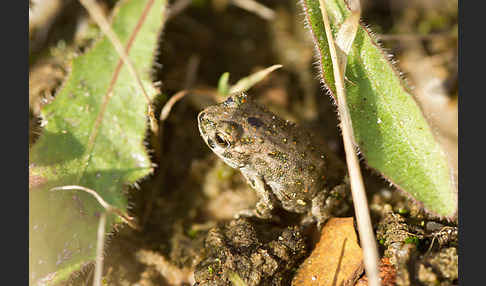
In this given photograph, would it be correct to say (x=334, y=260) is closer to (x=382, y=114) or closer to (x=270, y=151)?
(x=270, y=151)

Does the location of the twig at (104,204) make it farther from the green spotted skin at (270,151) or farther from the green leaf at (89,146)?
the green spotted skin at (270,151)

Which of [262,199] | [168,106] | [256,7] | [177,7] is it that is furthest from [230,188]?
[256,7]

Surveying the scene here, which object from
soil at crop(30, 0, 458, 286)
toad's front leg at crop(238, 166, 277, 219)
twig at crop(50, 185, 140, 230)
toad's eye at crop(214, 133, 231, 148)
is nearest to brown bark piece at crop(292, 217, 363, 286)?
soil at crop(30, 0, 458, 286)

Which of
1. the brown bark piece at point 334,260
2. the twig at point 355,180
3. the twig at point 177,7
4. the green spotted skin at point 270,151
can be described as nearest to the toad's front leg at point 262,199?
the green spotted skin at point 270,151

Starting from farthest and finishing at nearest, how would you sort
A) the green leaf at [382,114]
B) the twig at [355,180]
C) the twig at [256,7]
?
the twig at [256,7]
the green leaf at [382,114]
the twig at [355,180]

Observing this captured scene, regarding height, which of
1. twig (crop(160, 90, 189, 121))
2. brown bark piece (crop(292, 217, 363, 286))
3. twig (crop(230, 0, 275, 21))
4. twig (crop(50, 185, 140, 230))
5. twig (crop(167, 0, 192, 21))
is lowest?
brown bark piece (crop(292, 217, 363, 286))

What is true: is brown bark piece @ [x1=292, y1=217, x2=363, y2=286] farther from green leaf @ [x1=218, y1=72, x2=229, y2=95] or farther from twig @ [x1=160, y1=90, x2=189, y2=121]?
twig @ [x1=160, y1=90, x2=189, y2=121]
